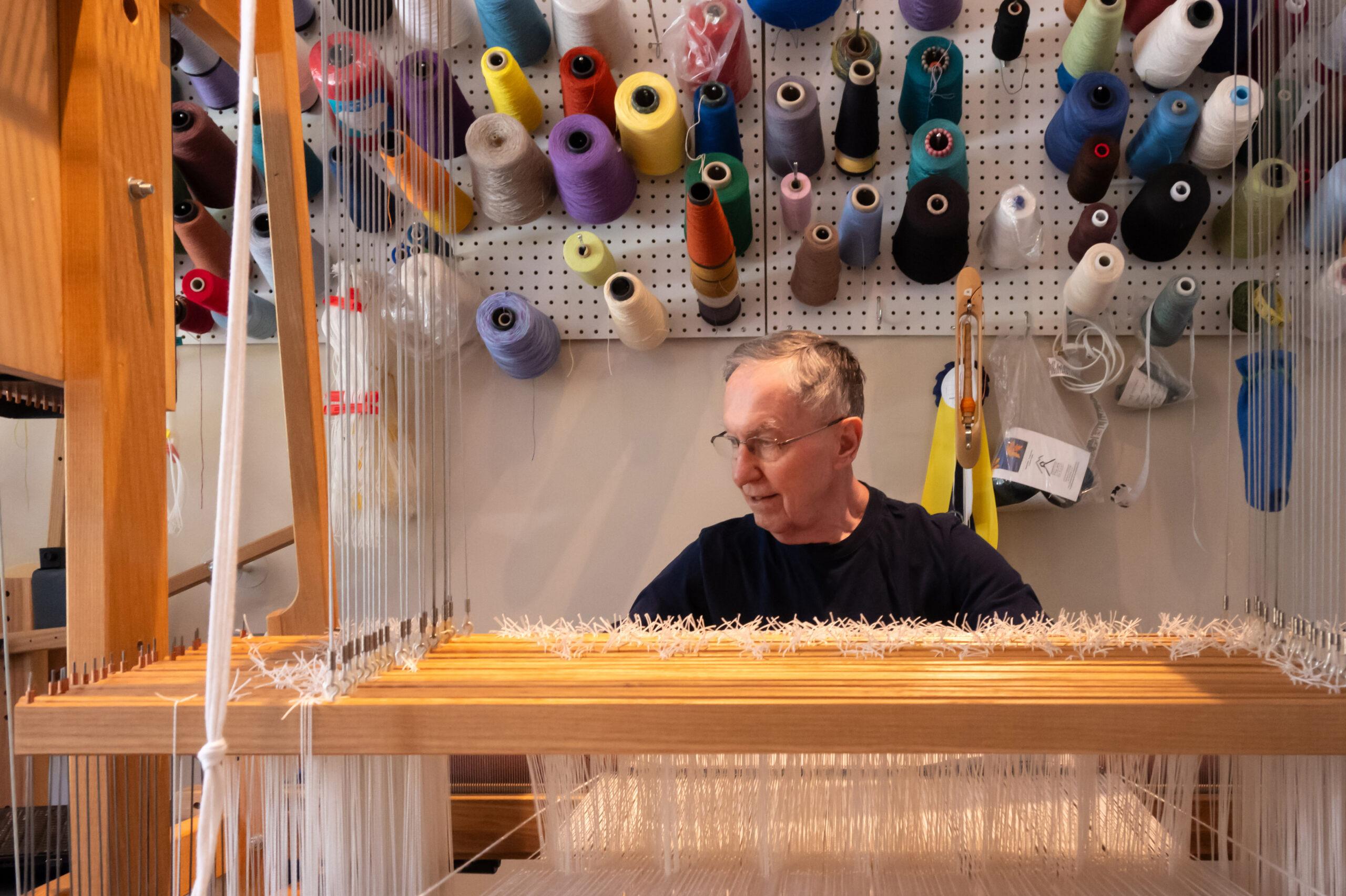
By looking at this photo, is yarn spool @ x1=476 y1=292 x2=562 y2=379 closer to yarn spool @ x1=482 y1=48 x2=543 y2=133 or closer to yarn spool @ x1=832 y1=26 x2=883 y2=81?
yarn spool @ x1=482 y1=48 x2=543 y2=133

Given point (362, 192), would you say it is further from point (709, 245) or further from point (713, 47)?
point (713, 47)

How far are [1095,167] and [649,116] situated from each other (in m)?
1.00

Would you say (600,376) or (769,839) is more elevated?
(600,376)

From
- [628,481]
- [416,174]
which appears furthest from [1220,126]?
[416,174]

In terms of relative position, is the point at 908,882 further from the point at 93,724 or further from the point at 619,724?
the point at 93,724

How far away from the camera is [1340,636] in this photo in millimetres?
673

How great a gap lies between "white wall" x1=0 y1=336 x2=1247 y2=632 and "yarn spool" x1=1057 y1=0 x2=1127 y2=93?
68 centimetres

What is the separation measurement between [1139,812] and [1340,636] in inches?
11.2

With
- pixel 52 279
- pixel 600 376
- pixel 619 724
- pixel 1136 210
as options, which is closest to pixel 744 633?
pixel 619 724

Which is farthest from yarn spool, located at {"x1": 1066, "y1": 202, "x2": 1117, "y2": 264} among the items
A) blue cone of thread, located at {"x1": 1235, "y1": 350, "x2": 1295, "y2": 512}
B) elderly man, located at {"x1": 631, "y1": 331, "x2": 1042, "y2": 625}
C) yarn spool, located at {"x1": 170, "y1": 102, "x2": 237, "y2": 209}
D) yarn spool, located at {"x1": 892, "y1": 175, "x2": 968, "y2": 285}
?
yarn spool, located at {"x1": 170, "y1": 102, "x2": 237, "y2": 209}

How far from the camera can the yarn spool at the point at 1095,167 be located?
1914 millimetres

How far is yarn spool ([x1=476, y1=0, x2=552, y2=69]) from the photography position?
6.37 feet

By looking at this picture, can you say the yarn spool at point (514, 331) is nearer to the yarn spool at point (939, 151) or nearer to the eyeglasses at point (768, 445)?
the eyeglasses at point (768, 445)

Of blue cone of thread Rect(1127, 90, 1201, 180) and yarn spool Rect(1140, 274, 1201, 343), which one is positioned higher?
blue cone of thread Rect(1127, 90, 1201, 180)
